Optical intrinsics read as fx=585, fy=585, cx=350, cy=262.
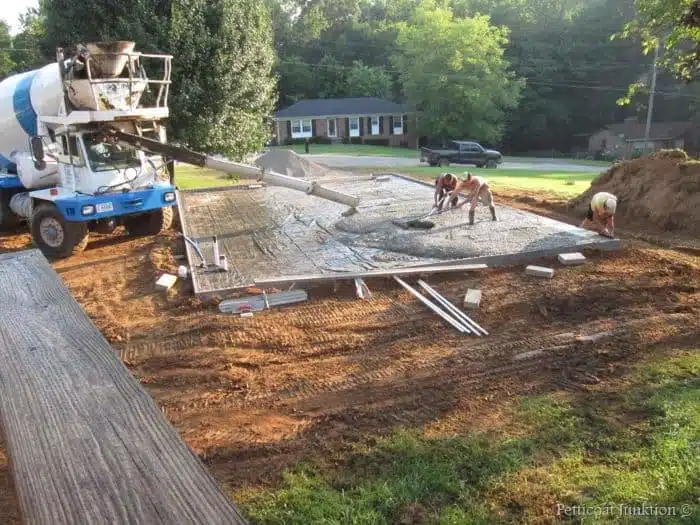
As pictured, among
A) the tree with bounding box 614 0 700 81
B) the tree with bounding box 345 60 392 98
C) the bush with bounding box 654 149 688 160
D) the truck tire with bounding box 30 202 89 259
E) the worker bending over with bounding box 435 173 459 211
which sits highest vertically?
the tree with bounding box 345 60 392 98

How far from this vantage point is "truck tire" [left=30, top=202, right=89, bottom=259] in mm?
11641

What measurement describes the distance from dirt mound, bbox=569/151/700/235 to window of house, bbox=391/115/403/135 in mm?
45128

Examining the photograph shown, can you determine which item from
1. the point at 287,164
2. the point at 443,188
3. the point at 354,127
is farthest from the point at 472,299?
the point at 354,127

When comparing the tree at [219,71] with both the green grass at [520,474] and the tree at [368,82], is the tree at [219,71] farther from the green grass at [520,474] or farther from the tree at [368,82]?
the tree at [368,82]

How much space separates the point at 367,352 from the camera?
6.89 meters

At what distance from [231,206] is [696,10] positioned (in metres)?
11.5

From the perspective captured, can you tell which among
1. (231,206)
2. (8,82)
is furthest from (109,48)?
(231,206)

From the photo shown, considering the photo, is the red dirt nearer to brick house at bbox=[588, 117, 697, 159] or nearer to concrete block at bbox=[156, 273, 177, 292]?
concrete block at bbox=[156, 273, 177, 292]

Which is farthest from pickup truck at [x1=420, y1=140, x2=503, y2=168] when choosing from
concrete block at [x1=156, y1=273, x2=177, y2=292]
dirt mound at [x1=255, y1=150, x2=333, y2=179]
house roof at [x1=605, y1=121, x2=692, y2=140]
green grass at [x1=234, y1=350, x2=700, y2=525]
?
green grass at [x1=234, y1=350, x2=700, y2=525]

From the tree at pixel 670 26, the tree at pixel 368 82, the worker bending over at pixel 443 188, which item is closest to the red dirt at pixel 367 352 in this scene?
the worker bending over at pixel 443 188

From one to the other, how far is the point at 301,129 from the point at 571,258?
5094 cm

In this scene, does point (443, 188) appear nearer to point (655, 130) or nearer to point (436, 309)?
point (436, 309)

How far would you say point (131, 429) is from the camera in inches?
69.4

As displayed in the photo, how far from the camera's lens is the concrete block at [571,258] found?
9.82m
